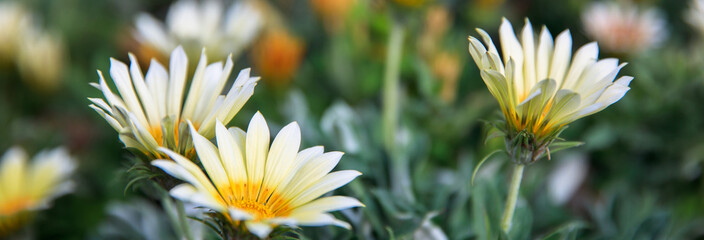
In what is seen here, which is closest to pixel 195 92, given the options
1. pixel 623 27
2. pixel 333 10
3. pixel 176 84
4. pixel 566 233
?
pixel 176 84

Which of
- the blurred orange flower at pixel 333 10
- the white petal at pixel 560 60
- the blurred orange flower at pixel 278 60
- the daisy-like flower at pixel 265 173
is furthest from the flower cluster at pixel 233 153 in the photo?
the blurred orange flower at pixel 333 10

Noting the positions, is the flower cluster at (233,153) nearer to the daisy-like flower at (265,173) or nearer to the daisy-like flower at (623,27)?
the daisy-like flower at (265,173)

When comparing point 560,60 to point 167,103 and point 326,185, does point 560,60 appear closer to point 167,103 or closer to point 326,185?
point 326,185

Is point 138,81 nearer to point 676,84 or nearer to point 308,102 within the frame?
point 308,102

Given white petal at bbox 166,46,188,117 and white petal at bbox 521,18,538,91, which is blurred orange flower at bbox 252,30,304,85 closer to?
white petal at bbox 166,46,188,117

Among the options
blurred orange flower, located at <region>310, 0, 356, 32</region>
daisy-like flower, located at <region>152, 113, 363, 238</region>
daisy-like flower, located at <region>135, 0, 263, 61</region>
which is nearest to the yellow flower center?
daisy-like flower, located at <region>152, 113, 363, 238</region>
